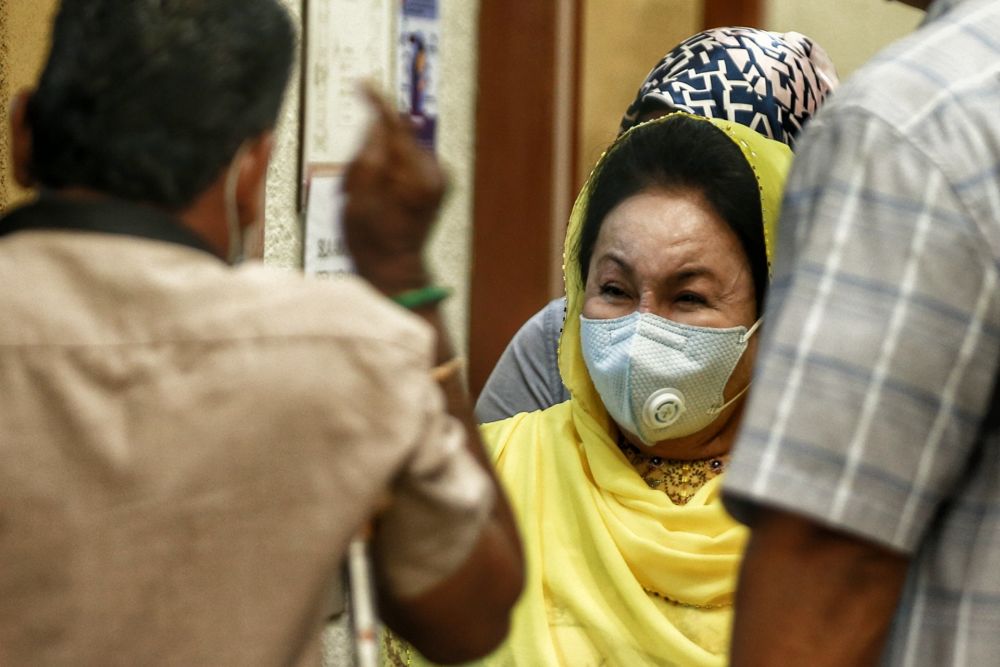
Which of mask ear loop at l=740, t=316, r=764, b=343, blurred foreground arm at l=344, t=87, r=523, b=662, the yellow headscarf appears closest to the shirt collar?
blurred foreground arm at l=344, t=87, r=523, b=662

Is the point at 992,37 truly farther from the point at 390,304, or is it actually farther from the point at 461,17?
the point at 461,17

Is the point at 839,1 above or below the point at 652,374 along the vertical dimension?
above

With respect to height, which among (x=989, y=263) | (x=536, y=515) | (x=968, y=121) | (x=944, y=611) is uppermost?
(x=968, y=121)

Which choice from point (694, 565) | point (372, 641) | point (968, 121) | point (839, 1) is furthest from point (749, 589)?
point (839, 1)

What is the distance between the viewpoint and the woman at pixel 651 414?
232cm

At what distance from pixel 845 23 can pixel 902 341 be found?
12.3 ft

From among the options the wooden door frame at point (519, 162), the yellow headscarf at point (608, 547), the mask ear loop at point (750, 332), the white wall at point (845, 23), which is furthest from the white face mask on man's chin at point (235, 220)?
the white wall at point (845, 23)

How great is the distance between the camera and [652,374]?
2365mm

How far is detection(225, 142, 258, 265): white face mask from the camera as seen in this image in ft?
4.19

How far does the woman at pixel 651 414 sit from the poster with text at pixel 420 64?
102cm

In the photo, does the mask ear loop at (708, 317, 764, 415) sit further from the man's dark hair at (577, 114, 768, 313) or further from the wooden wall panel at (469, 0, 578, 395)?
the wooden wall panel at (469, 0, 578, 395)

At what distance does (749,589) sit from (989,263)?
0.34 meters

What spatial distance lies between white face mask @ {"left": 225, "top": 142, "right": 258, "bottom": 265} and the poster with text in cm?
220

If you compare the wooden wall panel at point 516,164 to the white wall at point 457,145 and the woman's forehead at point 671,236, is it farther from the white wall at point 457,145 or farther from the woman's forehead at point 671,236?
the woman's forehead at point 671,236
